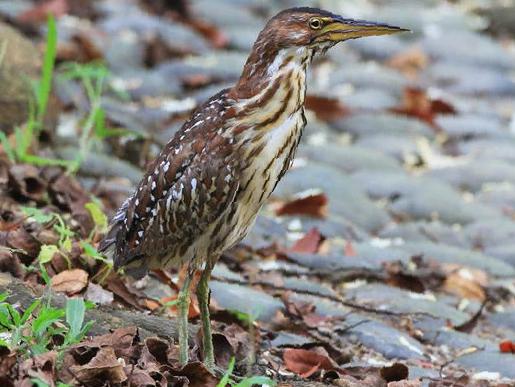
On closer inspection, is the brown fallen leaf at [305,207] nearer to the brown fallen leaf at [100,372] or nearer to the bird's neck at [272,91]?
the bird's neck at [272,91]

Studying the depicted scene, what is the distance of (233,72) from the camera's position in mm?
9172

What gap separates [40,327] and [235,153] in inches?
38.8

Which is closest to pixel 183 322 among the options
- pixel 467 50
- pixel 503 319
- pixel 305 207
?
pixel 503 319

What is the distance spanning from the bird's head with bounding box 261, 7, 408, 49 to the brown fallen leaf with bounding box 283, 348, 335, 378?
4.20 ft

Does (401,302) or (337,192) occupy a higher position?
(337,192)

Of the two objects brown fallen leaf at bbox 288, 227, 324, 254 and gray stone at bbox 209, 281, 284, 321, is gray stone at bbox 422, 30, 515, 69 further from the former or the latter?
gray stone at bbox 209, 281, 284, 321

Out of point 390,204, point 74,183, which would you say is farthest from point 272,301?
point 390,204

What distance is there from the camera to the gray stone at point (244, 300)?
5617 mm

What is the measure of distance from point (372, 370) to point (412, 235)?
216cm

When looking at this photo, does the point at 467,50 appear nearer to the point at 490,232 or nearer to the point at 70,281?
the point at 490,232

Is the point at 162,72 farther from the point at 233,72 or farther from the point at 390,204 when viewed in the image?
the point at 390,204

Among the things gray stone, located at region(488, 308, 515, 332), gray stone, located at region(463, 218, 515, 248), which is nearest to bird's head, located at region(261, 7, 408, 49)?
gray stone, located at region(488, 308, 515, 332)

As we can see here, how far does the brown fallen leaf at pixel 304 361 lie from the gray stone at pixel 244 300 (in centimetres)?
47

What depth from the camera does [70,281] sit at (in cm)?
516
